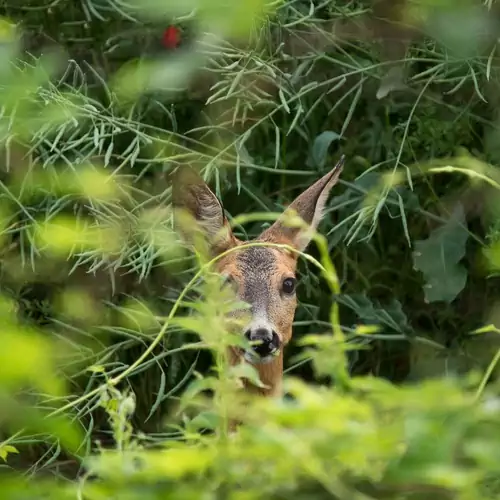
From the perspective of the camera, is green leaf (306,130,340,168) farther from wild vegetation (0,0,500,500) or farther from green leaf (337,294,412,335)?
green leaf (337,294,412,335)

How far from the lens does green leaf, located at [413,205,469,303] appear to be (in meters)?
4.35

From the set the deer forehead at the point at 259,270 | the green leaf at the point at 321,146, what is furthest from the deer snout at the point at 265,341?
the green leaf at the point at 321,146

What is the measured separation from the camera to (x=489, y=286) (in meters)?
4.76

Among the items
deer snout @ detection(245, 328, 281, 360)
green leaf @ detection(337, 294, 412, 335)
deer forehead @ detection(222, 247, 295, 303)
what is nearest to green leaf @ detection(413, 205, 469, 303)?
green leaf @ detection(337, 294, 412, 335)

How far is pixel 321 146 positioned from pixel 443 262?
0.65 m

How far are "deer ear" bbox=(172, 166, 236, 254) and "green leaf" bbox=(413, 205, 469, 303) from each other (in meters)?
0.84

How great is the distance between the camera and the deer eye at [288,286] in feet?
12.8

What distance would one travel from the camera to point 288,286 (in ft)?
12.8

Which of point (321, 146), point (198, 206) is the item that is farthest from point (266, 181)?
point (198, 206)

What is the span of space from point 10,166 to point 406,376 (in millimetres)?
1831

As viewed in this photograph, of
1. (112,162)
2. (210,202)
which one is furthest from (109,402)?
(112,162)

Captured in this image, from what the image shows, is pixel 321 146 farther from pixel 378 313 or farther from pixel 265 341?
pixel 265 341

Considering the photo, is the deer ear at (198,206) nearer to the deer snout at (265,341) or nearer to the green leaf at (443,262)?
the deer snout at (265,341)

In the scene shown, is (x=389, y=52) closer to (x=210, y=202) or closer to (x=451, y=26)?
(x=210, y=202)
